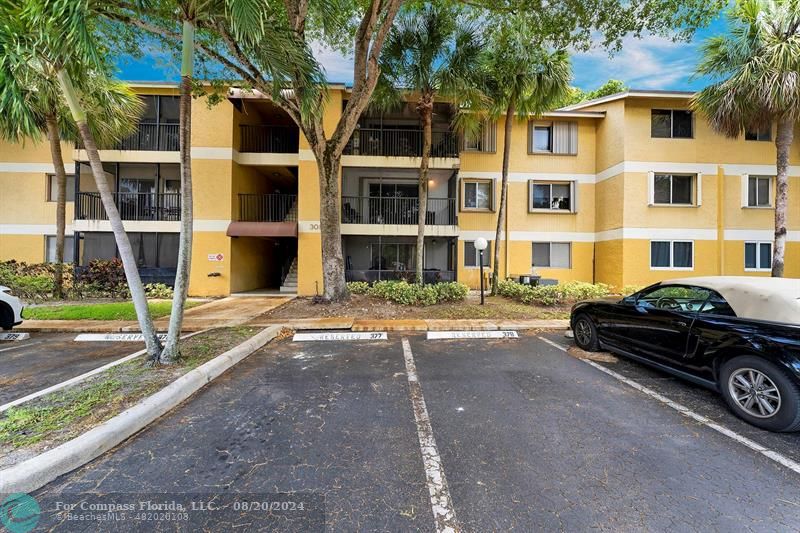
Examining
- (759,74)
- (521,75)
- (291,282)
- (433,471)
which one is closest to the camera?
(433,471)

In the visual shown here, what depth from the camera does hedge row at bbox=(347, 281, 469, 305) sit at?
10148 millimetres

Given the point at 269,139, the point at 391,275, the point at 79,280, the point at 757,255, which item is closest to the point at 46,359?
the point at 79,280

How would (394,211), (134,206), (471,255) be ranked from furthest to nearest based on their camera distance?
(471,255)
(394,211)
(134,206)

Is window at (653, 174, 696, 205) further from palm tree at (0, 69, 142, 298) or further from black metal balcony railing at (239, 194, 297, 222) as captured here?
palm tree at (0, 69, 142, 298)

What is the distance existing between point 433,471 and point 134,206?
1579cm

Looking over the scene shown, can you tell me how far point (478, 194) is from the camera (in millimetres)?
15211

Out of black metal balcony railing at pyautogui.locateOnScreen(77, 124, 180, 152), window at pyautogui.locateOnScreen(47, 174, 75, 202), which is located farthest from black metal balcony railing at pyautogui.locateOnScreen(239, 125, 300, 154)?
window at pyautogui.locateOnScreen(47, 174, 75, 202)

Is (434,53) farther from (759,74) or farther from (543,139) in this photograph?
(759,74)

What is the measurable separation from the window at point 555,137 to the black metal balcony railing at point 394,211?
16.9 feet

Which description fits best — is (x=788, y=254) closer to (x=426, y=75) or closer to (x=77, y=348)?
(x=426, y=75)

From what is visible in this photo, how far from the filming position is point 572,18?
8.37 meters

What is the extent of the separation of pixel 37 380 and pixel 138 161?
37.5 ft

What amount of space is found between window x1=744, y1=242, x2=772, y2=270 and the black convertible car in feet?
45.2

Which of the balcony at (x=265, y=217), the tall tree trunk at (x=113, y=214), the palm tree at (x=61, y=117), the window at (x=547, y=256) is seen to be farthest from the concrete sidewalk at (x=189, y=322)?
the window at (x=547, y=256)
